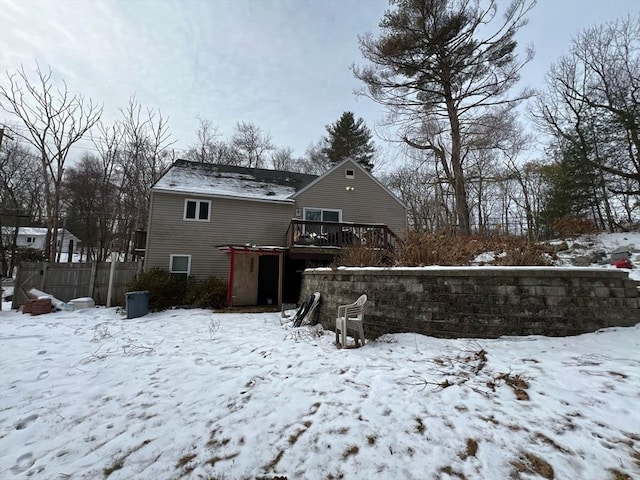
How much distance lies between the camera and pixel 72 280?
416 inches

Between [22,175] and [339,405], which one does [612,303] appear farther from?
[22,175]

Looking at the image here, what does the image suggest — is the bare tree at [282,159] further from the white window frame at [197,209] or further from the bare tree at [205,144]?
the white window frame at [197,209]

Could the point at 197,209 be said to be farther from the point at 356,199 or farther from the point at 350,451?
the point at 350,451

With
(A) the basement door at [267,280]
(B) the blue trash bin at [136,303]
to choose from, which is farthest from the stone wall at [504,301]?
(B) the blue trash bin at [136,303]

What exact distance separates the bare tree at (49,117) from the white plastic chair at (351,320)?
16989 millimetres

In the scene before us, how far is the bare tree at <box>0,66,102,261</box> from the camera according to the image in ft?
45.5

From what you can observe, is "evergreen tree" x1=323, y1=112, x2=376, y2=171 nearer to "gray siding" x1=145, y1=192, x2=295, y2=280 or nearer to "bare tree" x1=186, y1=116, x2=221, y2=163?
"bare tree" x1=186, y1=116, x2=221, y2=163

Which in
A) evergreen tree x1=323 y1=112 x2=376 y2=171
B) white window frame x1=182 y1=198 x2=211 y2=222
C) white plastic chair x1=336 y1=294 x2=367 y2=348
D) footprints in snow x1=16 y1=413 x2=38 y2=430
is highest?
evergreen tree x1=323 y1=112 x2=376 y2=171

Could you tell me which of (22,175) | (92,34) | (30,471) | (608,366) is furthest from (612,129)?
(22,175)

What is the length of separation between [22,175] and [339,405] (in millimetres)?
30541

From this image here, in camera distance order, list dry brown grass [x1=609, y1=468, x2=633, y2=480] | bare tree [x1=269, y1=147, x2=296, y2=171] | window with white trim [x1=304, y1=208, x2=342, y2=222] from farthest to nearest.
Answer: bare tree [x1=269, y1=147, x2=296, y2=171] < window with white trim [x1=304, y1=208, x2=342, y2=222] < dry brown grass [x1=609, y1=468, x2=633, y2=480]

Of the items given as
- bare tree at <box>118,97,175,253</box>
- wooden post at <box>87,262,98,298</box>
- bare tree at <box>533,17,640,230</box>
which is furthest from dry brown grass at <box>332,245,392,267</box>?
bare tree at <box>118,97,175,253</box>

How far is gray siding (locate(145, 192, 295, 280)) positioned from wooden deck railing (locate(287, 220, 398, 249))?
1995 mm

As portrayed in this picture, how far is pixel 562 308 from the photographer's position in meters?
3.84
